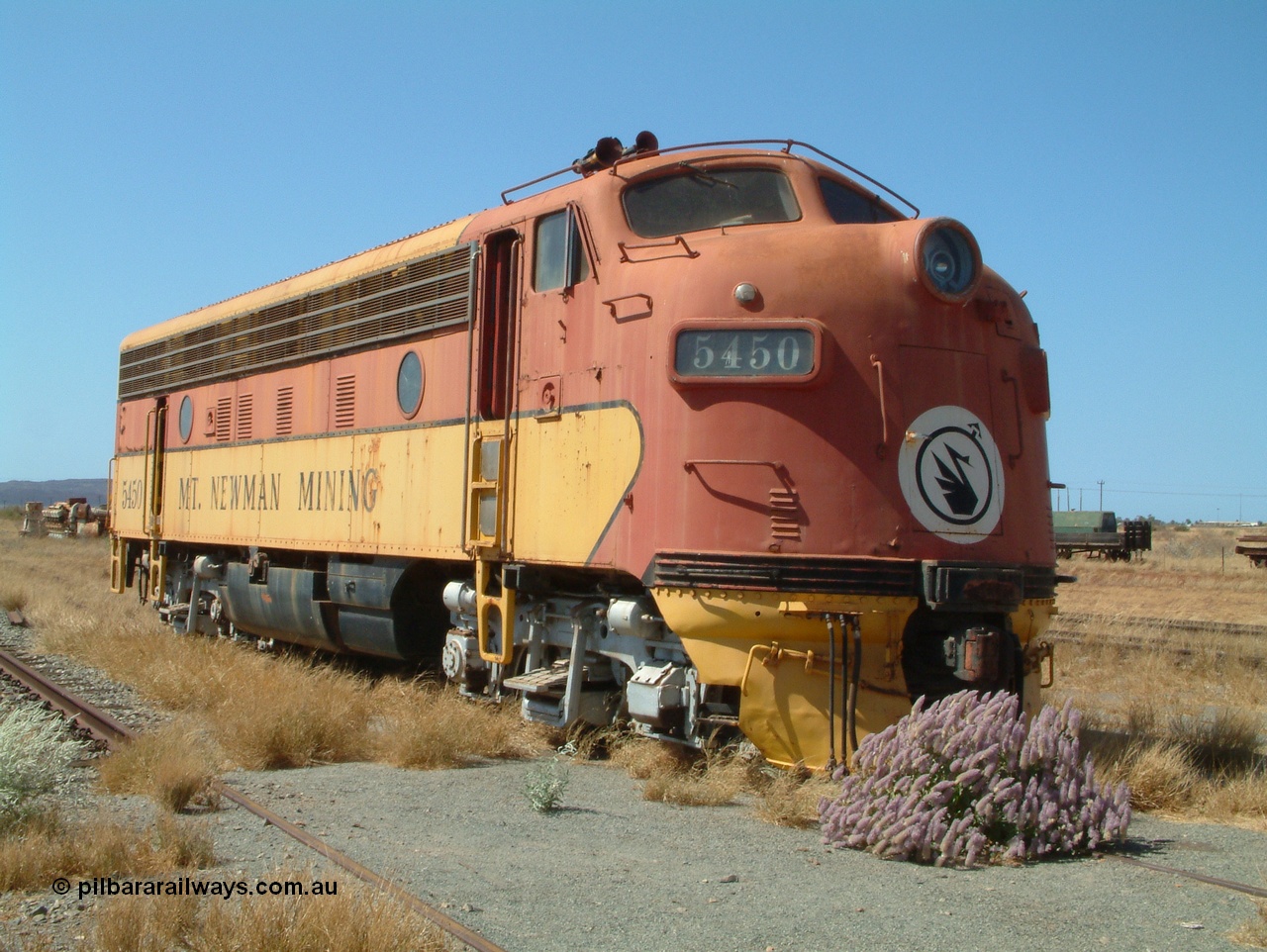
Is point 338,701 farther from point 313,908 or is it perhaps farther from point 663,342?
point 313,908

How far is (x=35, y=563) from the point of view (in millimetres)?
38719

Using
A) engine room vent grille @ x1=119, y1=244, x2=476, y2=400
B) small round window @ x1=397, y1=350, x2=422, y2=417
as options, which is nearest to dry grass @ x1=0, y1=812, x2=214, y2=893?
engine room vent grille @ x1=119, y1=244, x2=476, y2=400

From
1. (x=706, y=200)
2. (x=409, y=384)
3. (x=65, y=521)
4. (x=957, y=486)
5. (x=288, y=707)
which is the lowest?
(x=288, y=707)

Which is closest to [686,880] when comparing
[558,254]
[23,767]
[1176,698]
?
[23,767]

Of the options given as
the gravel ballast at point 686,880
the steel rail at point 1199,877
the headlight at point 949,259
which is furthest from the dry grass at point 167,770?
the headlight at point 949,259

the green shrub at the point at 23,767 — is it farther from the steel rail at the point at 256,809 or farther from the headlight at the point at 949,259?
the headlight at the point at 949,259

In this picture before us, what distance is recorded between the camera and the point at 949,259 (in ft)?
23.5

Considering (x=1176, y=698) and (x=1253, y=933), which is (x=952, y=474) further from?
(x=1176, y=698)

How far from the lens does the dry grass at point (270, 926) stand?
404 cm

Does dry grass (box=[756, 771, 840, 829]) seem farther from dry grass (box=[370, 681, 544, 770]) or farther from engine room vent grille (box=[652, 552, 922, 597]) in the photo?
dry grass (box=[370, 681, 544, 770])

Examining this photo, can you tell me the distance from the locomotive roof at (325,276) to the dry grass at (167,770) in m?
4.21

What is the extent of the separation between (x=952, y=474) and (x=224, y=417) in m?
9.66

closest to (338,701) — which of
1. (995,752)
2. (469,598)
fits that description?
(469,598)

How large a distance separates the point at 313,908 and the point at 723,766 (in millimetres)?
3623
